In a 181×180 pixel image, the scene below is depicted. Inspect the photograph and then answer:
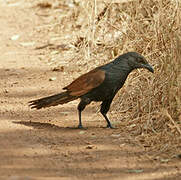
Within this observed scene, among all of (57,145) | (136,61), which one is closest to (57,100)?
(57,145)

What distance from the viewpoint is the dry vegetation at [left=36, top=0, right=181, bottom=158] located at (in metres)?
5.41

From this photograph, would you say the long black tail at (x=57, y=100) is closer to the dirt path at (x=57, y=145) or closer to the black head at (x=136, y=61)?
the dirt path at (x=57, y=145)

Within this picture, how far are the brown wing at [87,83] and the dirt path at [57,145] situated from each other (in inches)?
16.6

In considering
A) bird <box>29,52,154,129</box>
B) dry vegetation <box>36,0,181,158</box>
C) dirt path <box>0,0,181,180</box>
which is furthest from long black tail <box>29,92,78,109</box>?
dry vegetation <box>36,0,181,158</box>

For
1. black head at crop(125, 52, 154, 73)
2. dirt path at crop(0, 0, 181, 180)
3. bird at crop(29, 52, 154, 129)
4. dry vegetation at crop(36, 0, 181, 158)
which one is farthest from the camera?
black head at crop(125, 52, 154, 73)

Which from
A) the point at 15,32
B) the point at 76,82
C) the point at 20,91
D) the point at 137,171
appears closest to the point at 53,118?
the point at 76,82

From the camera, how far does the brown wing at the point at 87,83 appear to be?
18.6 feet

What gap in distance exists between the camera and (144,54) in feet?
22.4

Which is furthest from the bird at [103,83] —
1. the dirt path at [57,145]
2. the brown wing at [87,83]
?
the dirt path at [57,145]

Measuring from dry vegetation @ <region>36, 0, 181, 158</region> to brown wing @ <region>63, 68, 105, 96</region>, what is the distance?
0.61 meters

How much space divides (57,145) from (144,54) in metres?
2.07

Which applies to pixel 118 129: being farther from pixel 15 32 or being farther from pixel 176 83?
pixel 15 32

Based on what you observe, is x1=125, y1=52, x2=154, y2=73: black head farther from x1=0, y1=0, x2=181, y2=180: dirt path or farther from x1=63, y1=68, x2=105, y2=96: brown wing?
x1=0, y1=0, x2=181, y2=180: dirt path

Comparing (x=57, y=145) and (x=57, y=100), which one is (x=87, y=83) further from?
(x=57, y=145)
